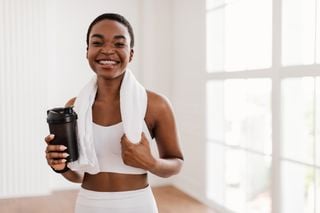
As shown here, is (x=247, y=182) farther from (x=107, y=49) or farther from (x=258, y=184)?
(x=107, y=49)

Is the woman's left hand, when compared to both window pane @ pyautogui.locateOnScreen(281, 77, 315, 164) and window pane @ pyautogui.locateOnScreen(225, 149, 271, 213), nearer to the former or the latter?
window pane @ pyautogui.locateOnScreen(281, 77, 315, 164)

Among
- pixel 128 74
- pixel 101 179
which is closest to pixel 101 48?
pixel 128 74

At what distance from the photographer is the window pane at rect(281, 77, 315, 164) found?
274 centimetres

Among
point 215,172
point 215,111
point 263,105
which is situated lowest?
point 215,172

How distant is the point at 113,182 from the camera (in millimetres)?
1222

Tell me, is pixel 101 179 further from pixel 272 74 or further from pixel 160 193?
pixel 160 193

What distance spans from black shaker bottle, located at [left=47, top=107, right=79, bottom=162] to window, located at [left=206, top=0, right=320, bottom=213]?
1.90m

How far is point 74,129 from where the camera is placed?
1.15 metres

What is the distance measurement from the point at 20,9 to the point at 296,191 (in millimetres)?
3127

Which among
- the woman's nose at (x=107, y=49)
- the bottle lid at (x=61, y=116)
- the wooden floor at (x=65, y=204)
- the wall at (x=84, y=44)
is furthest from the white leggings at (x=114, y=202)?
the wall at (x=84, y=44)

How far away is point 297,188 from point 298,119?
46 cm

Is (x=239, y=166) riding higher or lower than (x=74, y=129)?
lower

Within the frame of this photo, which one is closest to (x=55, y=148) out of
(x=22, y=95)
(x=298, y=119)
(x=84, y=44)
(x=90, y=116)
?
(x=90, y=116)

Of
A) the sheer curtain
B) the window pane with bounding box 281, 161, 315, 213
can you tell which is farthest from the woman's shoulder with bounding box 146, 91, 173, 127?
the sheer curtain
